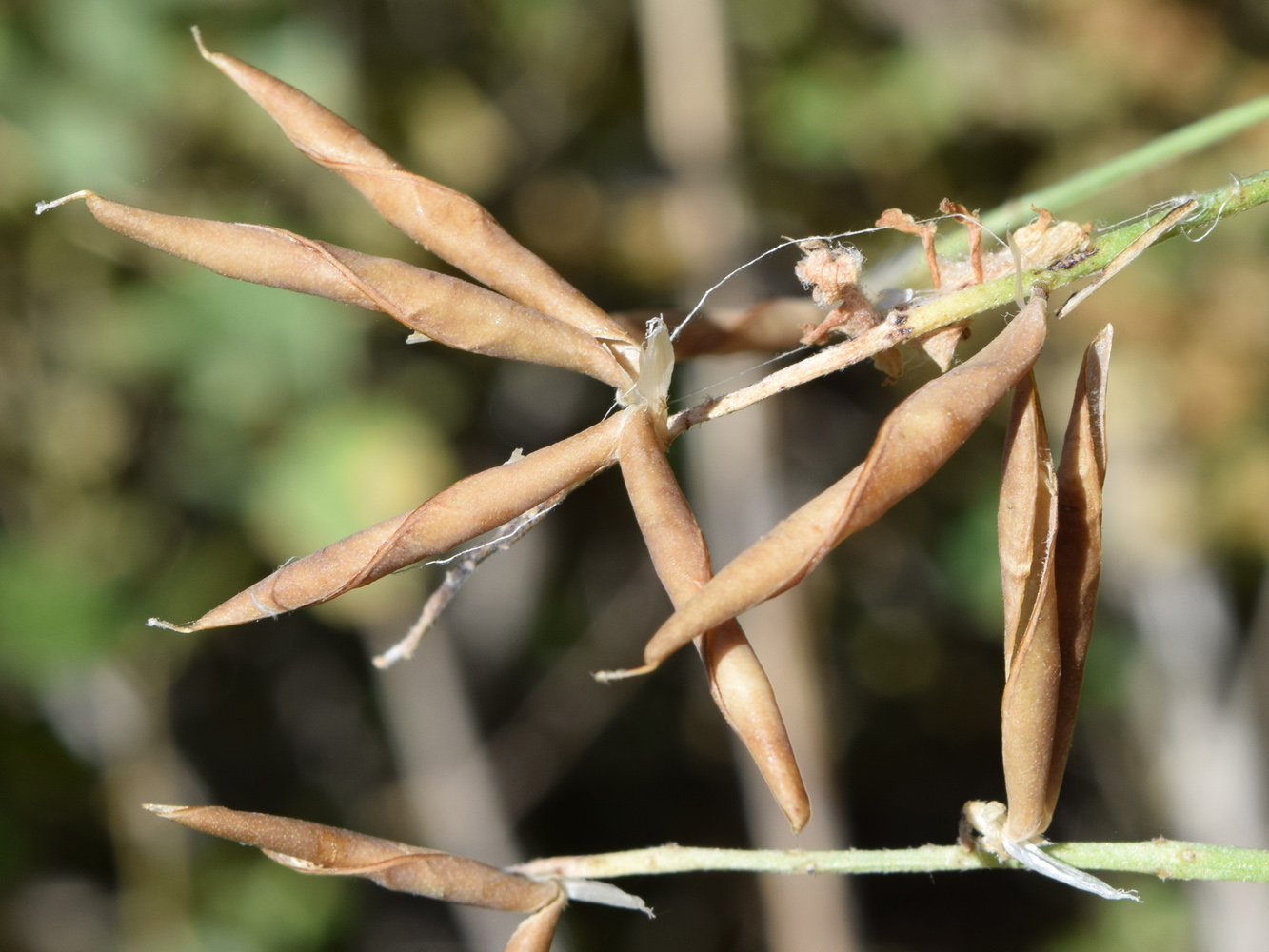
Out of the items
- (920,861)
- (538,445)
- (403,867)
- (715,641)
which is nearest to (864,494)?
(715,641)

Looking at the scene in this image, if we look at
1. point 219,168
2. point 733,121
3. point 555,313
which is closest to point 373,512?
point 219,168

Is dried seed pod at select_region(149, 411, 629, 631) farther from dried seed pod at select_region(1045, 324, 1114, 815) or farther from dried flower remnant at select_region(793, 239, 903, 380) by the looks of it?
dried seed pod at select_region(1045, 324, 1114, 815)

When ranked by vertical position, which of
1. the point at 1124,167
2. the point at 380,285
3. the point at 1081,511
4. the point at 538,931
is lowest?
the point at 538,931

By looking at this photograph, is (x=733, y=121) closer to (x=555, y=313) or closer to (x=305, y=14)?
(x=305, y=14)

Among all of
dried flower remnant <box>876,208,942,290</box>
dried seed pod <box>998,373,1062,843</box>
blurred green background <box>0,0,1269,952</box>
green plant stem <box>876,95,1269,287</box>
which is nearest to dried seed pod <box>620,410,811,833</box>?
dried seed pod <box>998,373,1062,843</box>

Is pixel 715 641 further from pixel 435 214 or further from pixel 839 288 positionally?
pixel 435 214

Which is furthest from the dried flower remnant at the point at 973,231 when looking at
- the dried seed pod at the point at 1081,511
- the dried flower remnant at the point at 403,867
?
the dried flower remnant at the point at 403,867
